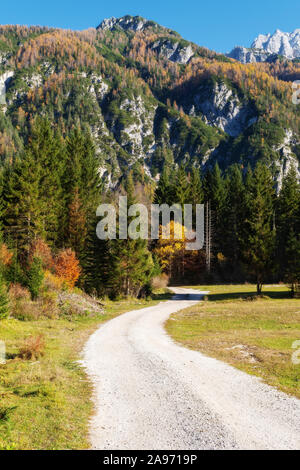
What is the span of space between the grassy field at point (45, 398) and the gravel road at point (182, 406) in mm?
513

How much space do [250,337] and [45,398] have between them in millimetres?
13734

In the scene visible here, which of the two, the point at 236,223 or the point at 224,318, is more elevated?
the point at 236,223

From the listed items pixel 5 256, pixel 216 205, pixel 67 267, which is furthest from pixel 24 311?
pixel 216 205

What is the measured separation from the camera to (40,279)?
28.0 meters

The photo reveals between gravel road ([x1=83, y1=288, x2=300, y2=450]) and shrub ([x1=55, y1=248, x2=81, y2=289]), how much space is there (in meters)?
21.4

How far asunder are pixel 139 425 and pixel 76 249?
36.8 m

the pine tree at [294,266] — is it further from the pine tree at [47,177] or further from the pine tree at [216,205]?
the pine tree at [47,177]

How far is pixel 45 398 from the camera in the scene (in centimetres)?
969

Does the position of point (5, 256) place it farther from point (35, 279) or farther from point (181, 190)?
point (181, 190)

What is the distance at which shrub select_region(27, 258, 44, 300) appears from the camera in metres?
27.7

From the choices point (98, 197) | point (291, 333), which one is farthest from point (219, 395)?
point (98, 197)

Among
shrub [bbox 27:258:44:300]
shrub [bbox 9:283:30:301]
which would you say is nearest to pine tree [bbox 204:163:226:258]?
shrub [bbox 27:258:44:300]

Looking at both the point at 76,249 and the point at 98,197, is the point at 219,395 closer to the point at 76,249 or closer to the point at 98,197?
the point at 76,249

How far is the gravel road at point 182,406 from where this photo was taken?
22.9ft
